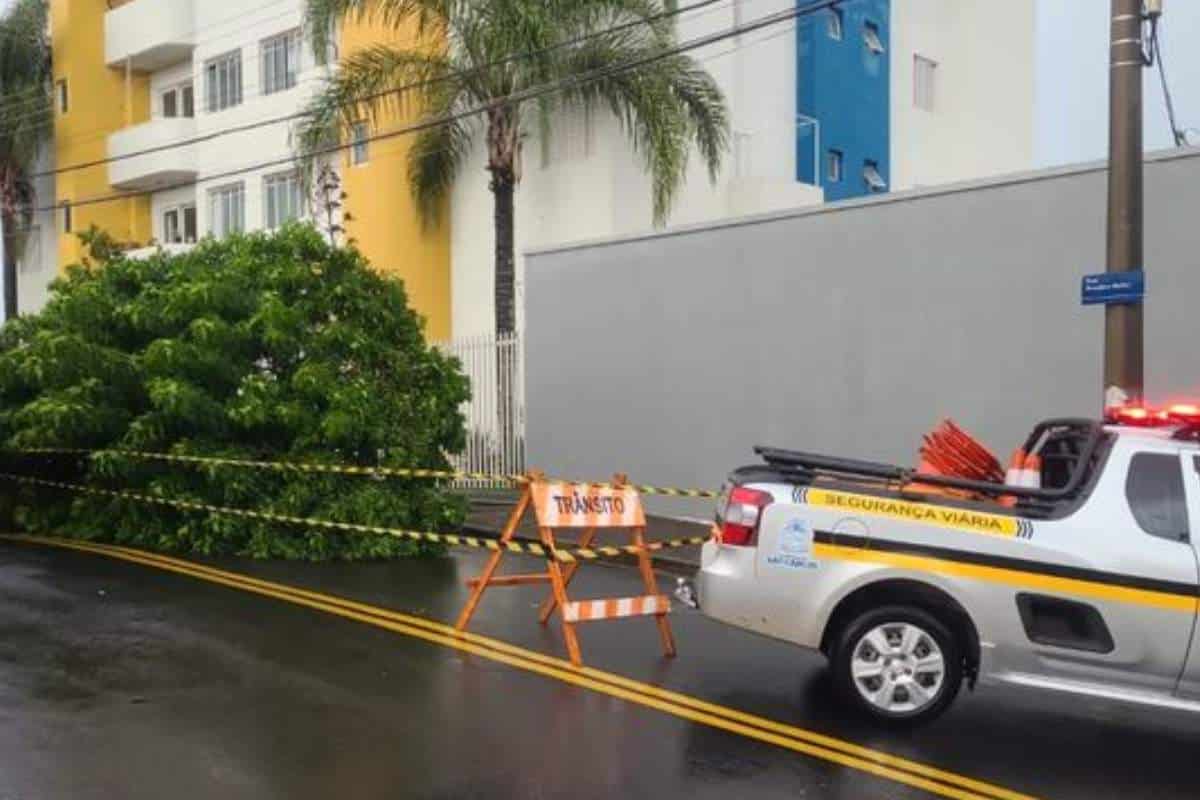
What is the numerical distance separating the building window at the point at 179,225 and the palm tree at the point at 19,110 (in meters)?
4.49

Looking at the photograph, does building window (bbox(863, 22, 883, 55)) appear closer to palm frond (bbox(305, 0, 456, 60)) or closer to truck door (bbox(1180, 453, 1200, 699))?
palm frond (bbox(305, 0, 456, 60))

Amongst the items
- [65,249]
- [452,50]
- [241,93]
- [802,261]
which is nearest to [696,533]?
[802,261]

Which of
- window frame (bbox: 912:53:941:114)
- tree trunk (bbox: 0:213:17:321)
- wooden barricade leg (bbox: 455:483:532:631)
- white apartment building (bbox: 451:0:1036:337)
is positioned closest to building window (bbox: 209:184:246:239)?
tree trunk (bbox: 0:213:17:321)

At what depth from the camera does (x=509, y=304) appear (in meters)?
22.0

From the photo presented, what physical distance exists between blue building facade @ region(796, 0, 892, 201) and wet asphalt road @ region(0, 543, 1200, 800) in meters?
20.3

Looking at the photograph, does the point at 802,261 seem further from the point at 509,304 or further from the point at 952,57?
the point at 952,57

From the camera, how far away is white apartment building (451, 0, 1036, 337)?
23.1m

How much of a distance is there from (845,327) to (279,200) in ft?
63.4

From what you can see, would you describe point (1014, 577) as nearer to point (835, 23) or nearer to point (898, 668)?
point (898, 668)

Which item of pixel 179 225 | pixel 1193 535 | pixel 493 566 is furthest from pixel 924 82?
pixel 1193 535

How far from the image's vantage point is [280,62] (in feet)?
99.8

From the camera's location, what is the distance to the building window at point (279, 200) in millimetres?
29625

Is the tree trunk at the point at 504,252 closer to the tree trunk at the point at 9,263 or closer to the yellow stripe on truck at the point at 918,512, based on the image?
the yellow stripe on truck at the point at 918,512

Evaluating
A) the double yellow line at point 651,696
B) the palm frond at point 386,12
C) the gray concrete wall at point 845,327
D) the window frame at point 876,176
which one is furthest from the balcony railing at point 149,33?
the double yellow line at point 651,696
